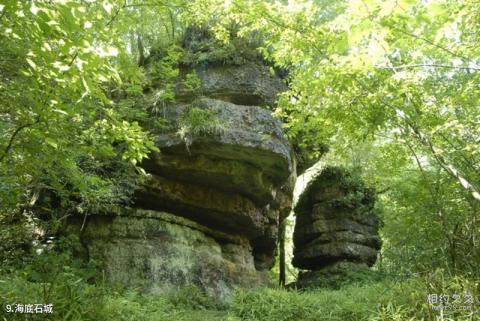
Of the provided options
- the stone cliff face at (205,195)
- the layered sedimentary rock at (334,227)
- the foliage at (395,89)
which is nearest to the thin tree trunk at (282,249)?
the layered sedimentary rock at (334,227)

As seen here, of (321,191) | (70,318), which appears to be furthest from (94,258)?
(321,191)

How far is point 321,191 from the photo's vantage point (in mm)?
16609

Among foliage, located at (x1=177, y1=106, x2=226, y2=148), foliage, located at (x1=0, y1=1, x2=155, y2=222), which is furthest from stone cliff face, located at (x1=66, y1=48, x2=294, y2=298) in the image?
foliage, located at (x1=0, y1=1, x2=155, y2=222)

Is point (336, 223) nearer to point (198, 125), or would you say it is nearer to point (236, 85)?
point (236, 85)

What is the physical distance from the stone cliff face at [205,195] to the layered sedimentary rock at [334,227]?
384 centimetres

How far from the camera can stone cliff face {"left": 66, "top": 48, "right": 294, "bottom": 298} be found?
32.1 feet

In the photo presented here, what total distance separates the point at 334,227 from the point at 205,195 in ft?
22.7

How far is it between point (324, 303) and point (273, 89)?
6.99 metres

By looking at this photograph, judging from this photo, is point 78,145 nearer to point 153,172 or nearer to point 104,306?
point 104,306

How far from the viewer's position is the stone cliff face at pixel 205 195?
32.1ft

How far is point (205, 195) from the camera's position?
11.5 metres

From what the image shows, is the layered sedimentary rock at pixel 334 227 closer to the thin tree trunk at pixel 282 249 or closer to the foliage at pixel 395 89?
the thin tree trunk at pixel 282 249

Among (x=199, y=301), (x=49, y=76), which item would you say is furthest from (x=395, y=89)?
(x=199, y=301)

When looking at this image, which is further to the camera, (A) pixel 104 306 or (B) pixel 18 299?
(A) pixel 104 306
